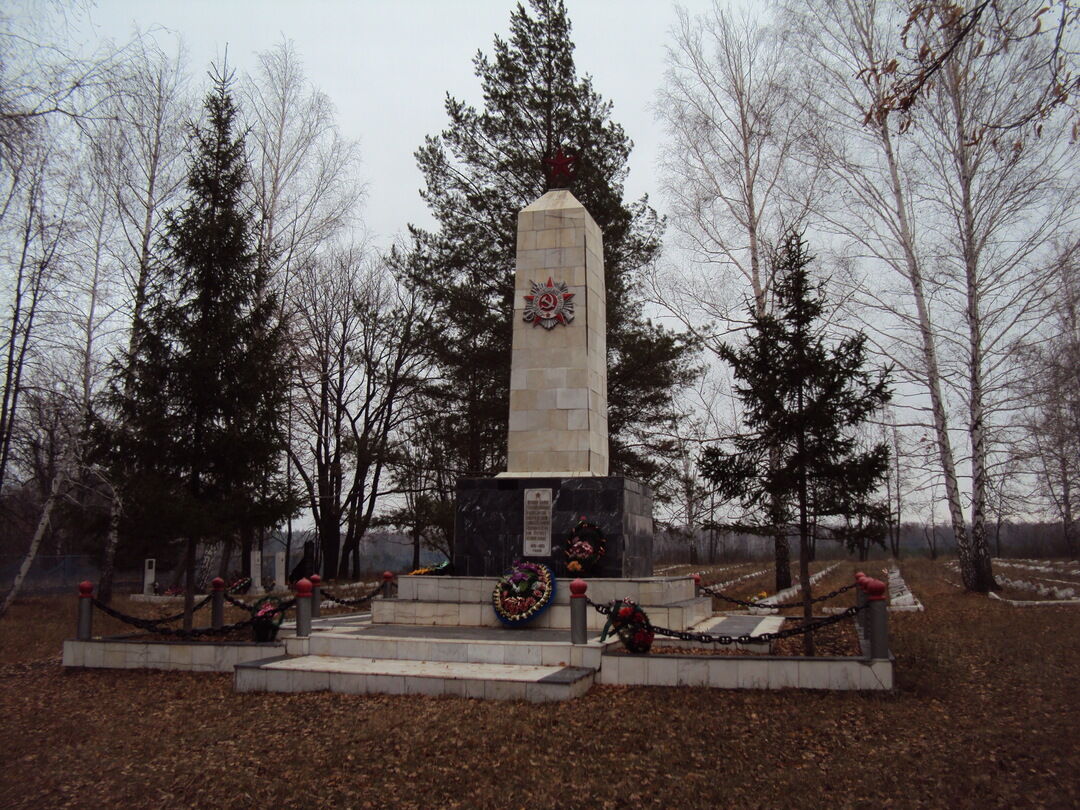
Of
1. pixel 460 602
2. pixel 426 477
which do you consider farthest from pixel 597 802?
pixel 426 477

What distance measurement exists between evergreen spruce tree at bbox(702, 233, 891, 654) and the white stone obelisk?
305 cm

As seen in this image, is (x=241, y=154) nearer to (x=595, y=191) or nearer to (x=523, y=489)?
(x=523, y=489)

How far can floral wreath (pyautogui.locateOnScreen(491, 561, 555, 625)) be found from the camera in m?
11.2

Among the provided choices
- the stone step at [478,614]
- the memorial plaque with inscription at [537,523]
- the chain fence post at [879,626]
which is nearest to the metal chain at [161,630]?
the stone step at [478,614]

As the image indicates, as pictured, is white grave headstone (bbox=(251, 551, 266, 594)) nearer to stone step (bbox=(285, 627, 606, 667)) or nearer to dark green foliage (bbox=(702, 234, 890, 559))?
stone step (bbox=(285, 627, 606, 667))

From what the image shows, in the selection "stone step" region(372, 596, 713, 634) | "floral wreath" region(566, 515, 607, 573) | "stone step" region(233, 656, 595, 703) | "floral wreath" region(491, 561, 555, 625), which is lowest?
"stone step" region(233, 656, 595, 703)

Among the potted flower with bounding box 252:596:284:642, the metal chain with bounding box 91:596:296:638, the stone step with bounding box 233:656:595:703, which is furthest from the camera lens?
the metal chain with bounding box 91:596:296:638

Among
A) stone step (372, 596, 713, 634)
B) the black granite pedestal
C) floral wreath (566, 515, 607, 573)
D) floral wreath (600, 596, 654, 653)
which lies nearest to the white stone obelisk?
the black granite pedestal

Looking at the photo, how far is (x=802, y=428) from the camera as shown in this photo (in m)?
10.2

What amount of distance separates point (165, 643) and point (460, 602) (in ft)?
13.1

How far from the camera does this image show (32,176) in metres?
7.14

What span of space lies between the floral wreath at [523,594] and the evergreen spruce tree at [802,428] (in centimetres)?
280

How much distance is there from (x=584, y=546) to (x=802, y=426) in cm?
371

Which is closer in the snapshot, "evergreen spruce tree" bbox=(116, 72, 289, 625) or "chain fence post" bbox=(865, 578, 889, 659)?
"chain fence post" bbox=(865, 578, 889, 659)
